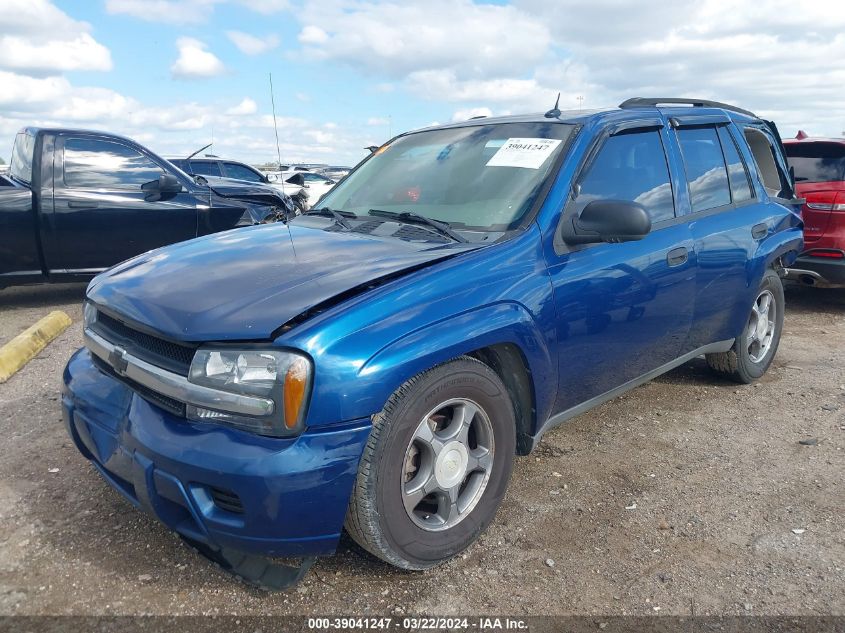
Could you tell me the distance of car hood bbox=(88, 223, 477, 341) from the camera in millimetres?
2219

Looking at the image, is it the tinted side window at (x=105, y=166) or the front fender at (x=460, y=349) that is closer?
the front fender at (x=460, y=349)

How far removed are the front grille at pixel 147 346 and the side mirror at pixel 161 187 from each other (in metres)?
4.52

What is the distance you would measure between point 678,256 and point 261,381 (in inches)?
92.5

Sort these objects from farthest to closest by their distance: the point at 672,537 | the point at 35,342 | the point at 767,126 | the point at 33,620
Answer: the point at 35,342, the point at 767,126, the point at 672,537, the point at 33,620

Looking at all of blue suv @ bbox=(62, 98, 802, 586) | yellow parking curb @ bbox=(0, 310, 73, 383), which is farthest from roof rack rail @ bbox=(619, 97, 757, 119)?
yellow parking curb @ bbox=(0, 310, 73, 383)

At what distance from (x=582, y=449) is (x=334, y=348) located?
2.04 meters

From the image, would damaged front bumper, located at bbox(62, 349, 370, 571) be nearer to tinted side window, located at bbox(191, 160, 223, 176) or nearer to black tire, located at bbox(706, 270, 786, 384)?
black tire, located at bbox(706, 270, 786, 384)

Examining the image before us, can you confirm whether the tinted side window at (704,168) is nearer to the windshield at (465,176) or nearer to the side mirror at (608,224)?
the windshield at (465,176)

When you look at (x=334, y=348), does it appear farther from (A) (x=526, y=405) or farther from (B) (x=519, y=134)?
(B) (x=519, y=134)

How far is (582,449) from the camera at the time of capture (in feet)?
12.1

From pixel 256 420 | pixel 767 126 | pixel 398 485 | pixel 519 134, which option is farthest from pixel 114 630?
pixel 767 126

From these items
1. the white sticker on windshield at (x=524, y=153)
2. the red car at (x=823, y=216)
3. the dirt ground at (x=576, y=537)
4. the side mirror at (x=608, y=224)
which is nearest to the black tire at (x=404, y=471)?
the dirt ground at (x=576, y=537)

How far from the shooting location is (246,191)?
26.5ft

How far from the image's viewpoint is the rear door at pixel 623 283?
2941 millimetres
